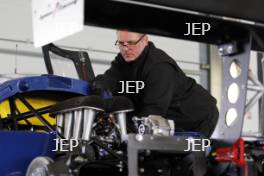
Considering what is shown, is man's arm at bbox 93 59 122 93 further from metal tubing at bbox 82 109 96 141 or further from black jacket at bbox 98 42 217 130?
metal tubing at bbox 82 109 96 141

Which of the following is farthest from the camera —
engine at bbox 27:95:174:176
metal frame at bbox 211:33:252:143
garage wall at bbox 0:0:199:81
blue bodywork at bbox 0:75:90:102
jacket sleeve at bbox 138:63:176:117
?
garage wall at bbox 0:0:199:81

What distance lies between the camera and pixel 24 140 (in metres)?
2.21

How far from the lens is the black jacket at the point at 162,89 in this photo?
3.00 metres

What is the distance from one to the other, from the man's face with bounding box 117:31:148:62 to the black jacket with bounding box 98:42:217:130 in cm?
4

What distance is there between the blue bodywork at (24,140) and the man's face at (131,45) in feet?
3.58

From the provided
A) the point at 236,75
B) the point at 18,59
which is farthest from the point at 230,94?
the point at 18,59

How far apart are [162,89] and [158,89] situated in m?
0.02

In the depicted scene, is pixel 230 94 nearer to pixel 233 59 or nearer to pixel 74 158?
pixel 233 59

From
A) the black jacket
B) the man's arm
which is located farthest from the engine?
the man's arm

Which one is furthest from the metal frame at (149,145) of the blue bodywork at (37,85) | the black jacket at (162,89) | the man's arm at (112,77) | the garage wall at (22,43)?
the garage wall at (22,43)

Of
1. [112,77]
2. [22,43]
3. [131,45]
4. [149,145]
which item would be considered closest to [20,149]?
[149,145]

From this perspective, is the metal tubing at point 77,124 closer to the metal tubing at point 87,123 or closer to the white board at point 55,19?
the metal tubing at point 87,123

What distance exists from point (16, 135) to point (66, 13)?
2.90ft

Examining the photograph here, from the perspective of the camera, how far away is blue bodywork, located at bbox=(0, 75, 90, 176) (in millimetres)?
2184
